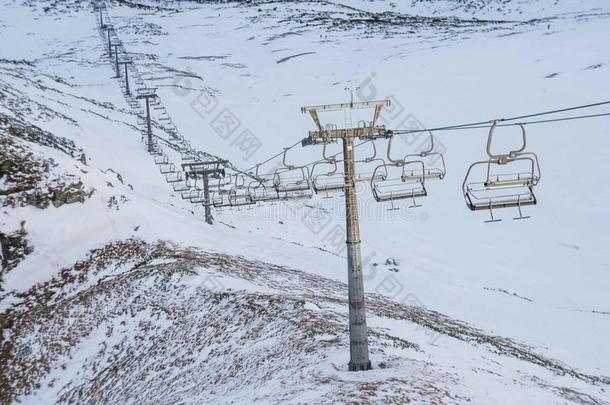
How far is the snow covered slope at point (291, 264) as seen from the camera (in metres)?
15.3

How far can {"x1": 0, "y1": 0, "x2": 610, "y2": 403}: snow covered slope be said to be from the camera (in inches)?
603

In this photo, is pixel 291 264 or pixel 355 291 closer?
pixel 355 291

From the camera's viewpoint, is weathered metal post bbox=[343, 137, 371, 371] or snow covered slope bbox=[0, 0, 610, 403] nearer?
weathered metal post bbox=[343, 137, 371, 371]

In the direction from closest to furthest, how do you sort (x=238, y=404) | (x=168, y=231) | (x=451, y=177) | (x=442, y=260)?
(x=238, y=404) < (x=168, y=231) < (x=442, y=260) < (x=451, y=177)

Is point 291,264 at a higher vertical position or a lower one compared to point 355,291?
lower

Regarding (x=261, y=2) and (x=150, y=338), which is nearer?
(x=150, y=338)

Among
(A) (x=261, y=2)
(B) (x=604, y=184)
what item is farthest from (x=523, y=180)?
(A) (x=261, y=2)

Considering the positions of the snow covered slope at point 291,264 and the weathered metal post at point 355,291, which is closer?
the weathered metal post at point 355,291

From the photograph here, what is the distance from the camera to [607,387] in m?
18.8

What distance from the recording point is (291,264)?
2616 centimetres

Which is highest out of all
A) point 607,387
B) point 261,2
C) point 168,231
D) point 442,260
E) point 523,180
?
point 261,2

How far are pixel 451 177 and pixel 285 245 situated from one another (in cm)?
1790

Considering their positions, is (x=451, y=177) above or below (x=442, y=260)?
above

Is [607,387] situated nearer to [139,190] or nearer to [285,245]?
[285,245]
